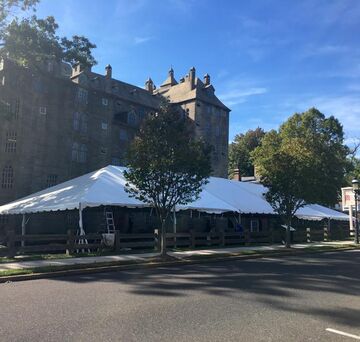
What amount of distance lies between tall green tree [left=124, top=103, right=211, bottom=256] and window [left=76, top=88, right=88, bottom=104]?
36232 millimetres

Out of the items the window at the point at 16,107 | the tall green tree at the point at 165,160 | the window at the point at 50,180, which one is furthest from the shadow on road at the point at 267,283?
the window at the point at 16,107

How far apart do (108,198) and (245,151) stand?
6796 centimetres

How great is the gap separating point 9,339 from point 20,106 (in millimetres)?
44036

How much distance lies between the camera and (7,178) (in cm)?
4497

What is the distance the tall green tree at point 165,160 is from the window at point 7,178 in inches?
1182

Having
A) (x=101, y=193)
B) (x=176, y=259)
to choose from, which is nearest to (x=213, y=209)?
(x=101, y=193)

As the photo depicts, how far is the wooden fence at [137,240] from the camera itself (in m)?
18.0

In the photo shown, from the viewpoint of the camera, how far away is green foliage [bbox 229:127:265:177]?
3455 inches

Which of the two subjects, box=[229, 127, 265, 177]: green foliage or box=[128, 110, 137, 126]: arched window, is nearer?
box=[128, 110, 137, 126]: arched window

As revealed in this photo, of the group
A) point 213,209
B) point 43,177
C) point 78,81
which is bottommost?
point 213,209

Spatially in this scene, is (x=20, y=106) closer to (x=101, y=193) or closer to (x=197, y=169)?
(x=101, y=193)

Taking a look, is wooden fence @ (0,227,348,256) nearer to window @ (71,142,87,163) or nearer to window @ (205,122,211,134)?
window @ (71,142,87,163)

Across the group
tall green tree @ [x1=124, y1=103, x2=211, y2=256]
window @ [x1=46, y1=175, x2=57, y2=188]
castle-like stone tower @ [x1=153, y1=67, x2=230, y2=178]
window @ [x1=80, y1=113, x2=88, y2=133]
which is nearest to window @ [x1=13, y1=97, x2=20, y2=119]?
window @ [x1=46, y1=175, x2=57, y2=188]

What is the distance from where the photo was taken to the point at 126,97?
63531mm
